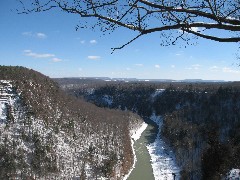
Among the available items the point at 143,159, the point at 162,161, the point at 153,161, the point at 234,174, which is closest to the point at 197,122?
the point at 143,159

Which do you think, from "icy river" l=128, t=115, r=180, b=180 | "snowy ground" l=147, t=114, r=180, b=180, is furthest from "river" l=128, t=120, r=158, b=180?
"snowy ground" l=147, t=114, r=180, b=180

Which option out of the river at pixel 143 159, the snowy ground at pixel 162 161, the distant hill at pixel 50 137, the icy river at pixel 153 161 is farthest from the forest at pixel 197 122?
the distant hill at pixel 50 137

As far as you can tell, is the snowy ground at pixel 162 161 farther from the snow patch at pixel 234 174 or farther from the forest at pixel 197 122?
the snow patch at pixel 234 174

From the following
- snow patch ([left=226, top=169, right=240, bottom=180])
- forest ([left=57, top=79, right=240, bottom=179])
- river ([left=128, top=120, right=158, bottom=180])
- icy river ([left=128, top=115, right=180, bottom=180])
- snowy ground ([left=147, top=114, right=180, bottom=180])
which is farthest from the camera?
snowy ground ([left=147, top=114, right=180, bottom=180])

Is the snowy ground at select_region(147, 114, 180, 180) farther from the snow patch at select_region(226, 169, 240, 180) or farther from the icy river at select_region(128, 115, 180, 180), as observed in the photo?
the snow patch at select_region(226, 169, 240, 180)

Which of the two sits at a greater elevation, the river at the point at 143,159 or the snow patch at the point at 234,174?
the snow patch at the point at 234,174

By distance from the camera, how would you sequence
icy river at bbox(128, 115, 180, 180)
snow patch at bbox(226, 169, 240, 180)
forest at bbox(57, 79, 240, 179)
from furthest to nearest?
icy river at bbox(128, 115, 180, 180) → forest at bbox(57, 79, 240, 179) → snow patch at bbox(226, 169, 240, 180)

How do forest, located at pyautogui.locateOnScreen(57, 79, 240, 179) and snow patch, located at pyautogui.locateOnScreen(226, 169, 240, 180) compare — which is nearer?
snow patch, located at pyautogui.locateOnScreen(226, 169, 240, 180)
